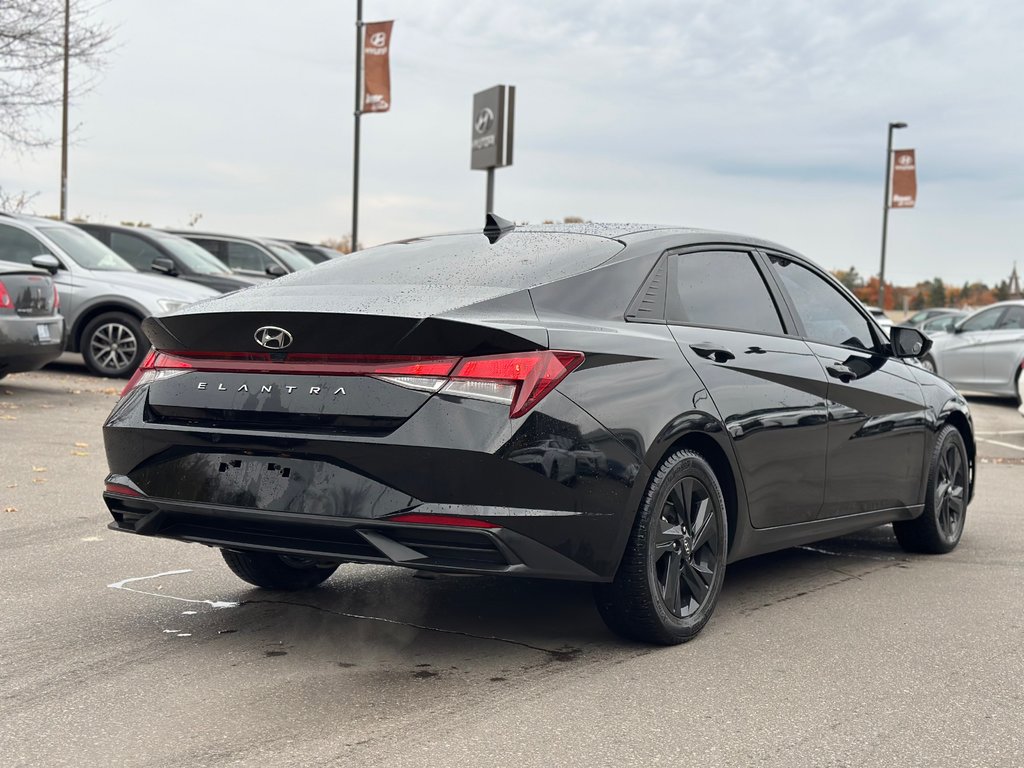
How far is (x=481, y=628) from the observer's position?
4.89 m

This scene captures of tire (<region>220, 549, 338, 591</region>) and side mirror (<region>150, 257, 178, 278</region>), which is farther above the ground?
side mirror (<region>150, 257, 178, 278</region>)

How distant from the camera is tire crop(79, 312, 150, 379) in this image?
1479 centimetres

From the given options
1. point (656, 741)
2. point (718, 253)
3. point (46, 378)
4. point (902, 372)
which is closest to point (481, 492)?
point (656, 741)

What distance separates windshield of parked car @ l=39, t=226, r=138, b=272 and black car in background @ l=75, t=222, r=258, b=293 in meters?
1.99

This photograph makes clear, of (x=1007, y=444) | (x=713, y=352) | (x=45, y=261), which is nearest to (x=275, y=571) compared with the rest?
(x=713, y=352)

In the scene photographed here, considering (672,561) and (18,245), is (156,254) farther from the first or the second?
(672,561)

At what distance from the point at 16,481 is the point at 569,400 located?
16.9 feet

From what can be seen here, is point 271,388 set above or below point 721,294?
below

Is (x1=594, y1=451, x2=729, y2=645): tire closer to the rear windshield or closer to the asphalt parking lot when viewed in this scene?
the asphalt parking lot

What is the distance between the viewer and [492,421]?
4.04 meters

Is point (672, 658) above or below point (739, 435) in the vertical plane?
below

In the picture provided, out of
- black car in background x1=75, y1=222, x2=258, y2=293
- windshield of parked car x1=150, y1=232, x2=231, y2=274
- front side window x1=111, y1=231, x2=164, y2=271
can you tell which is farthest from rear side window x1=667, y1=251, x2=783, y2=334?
front side window x1=111, y1=231, x2=164, y2=271

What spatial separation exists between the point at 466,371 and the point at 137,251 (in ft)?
49.4

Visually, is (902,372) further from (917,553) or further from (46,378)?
(46,378)
